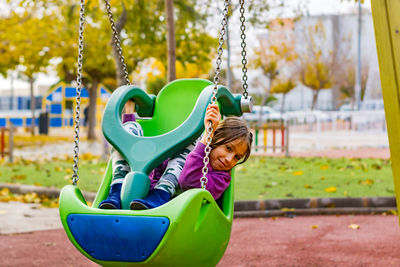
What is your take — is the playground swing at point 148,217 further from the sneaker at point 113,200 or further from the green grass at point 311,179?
the green grass at point 311,179

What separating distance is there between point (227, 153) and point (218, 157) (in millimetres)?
53

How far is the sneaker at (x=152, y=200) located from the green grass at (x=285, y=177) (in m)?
3.59

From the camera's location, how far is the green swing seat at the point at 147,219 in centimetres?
225

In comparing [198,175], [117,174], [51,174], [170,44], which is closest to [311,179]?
[170,44]

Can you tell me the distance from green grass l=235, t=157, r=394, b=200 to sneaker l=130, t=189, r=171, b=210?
359cm

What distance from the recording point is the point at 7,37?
15898 millimetres

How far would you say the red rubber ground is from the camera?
3.91 meters

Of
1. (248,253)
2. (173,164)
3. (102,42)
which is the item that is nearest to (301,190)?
(248,253)

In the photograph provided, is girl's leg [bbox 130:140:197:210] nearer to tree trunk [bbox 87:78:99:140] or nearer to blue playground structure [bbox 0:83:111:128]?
tree trunk [bbox 87:78:99:140]

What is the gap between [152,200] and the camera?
263 centimetres

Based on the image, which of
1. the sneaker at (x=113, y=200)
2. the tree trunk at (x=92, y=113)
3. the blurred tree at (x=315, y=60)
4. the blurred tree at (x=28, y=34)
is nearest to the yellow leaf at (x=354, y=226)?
the sneaker at (x=113, y=200)

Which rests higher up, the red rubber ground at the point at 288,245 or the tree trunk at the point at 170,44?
the tree trunk at the point at 170,44

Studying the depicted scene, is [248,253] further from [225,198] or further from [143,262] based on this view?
[143,262]

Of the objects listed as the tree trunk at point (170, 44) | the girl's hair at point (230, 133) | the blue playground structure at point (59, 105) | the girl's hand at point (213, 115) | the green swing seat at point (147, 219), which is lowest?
the blue playground structure at point (59, 105)
